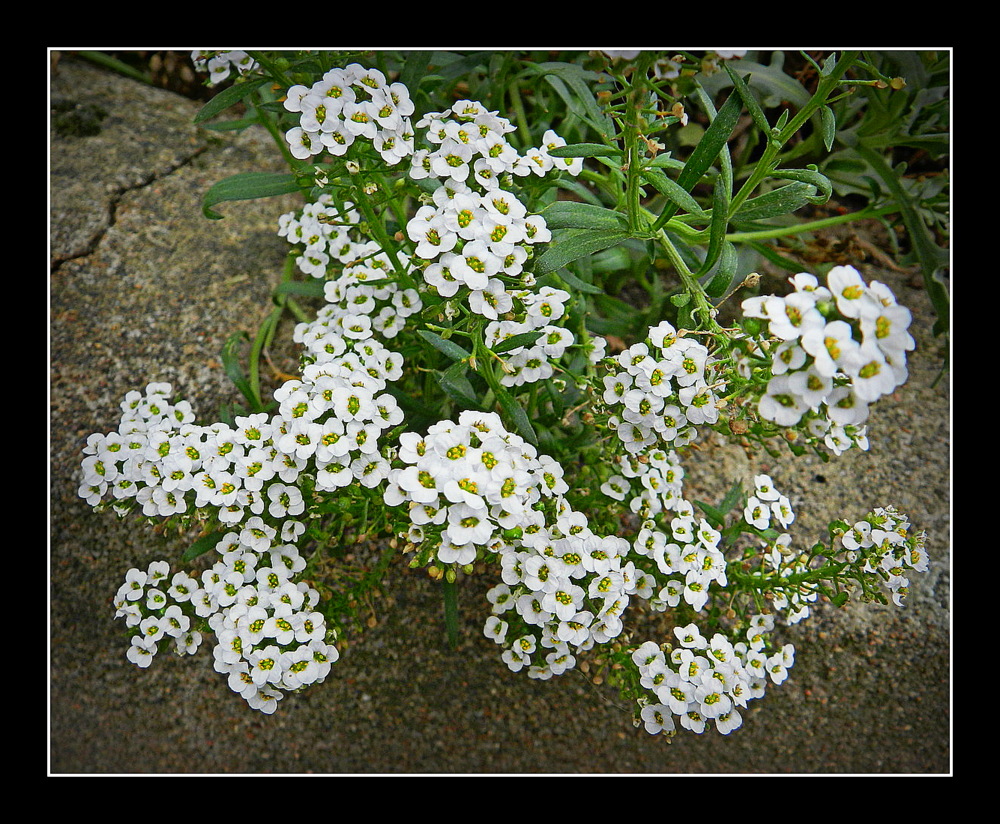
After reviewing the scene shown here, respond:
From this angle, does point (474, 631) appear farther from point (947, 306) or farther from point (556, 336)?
point (947, 306)

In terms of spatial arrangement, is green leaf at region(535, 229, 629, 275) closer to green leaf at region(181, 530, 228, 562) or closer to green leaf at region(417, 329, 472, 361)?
green leaf at region(417, 329, 472, 361)

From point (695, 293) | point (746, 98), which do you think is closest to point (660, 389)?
point (695, 293)

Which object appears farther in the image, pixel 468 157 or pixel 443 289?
pixel 468 157

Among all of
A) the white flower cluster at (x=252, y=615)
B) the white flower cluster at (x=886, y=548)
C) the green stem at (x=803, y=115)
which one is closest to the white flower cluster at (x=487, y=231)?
the green stem at (x=803, y=115)

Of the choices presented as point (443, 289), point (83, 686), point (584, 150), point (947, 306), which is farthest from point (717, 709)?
point (83, 686)

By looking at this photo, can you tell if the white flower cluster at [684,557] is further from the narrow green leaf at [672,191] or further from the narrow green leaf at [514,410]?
the narrow green leaf at [672,191]

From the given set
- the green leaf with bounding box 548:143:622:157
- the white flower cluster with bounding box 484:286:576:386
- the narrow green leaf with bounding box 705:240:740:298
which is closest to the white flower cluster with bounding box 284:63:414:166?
the green leaf with bounding box 548:143:622:157
